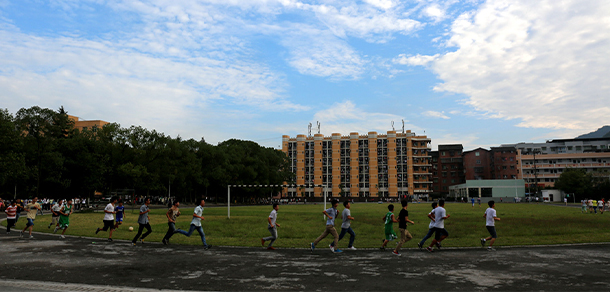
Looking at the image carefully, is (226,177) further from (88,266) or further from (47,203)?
(88,266)

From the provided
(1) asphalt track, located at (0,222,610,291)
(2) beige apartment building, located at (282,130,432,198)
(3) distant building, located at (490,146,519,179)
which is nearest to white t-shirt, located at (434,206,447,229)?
(1) asphalt track, located at (0,222,610,291)

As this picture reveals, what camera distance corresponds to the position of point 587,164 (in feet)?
364

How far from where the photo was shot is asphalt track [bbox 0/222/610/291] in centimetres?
884

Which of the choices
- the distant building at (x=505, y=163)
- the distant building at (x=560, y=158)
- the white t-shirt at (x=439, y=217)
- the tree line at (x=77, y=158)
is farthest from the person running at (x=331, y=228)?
the distant building at (x=505, y=163)

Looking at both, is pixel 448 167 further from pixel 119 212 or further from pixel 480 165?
pixel 119 212

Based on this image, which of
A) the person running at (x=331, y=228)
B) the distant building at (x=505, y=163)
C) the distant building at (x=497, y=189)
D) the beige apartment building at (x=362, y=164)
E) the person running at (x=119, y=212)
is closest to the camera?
the person running at (x=331, y=228)

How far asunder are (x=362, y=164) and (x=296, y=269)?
122752 millimetres

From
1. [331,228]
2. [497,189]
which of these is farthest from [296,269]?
[497,189]

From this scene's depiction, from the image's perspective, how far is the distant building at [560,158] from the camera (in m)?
111

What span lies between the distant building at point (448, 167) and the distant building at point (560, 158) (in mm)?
19624

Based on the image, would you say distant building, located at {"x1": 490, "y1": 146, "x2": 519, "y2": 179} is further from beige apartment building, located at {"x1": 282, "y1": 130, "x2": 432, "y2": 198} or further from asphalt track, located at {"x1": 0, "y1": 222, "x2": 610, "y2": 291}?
asphalt track, located at {"x1": 0, "y1": 222, "x2": 610, "y2": 291}

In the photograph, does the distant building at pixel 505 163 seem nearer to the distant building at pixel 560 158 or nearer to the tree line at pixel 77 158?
the distant building at pixel 560 158

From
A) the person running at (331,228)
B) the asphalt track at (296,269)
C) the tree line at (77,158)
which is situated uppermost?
the tree line at (77,158)

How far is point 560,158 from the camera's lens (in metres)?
114
